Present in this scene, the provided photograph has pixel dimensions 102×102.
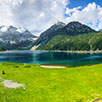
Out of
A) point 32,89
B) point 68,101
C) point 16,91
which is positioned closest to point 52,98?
point 68,101

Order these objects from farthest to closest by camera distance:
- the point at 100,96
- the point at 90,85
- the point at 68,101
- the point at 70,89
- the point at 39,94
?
the point at 90,85 < the point at 70,89 < the point at 39,94 < the point at 100,96 < the point at 68,101

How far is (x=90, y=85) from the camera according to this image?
34.3 metres

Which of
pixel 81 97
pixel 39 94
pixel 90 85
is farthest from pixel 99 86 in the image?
pixel 39 94

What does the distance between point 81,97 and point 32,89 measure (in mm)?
12935

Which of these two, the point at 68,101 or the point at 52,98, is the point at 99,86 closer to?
the point at 68,101

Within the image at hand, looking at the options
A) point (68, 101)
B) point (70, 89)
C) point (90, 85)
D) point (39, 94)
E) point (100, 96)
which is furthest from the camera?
point (90, 85)

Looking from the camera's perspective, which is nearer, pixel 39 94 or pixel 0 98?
pixel 0 98

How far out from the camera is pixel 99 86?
33344mm

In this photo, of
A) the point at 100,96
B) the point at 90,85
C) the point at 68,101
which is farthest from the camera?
the point at 90,85

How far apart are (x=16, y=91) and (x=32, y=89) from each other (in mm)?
4141

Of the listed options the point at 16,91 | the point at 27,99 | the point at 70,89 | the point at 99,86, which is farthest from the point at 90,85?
the point at 16,91

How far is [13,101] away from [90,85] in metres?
21.2

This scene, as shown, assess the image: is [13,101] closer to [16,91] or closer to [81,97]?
[16,91]

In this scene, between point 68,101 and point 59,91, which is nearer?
point 68,101
